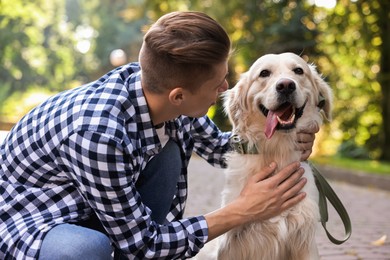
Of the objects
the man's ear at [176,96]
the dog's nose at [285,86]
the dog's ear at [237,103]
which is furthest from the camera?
the dog's ear at [237,103]

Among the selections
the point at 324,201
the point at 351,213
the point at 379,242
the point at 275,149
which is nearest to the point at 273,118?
the point at 275,149

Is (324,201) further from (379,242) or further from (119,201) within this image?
(379,242)

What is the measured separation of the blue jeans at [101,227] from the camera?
217cm

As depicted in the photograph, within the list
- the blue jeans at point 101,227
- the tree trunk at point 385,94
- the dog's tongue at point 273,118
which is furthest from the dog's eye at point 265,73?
the tree trunk at point 385,94

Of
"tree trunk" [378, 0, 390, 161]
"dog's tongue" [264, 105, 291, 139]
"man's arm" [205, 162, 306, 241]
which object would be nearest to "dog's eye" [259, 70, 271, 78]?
"dog's tongue" [264, 105, 291, 139]

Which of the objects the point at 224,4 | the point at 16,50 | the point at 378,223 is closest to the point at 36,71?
the point at 16,50

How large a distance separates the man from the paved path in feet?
3.36

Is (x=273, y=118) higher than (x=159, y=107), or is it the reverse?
(x=159, y=107)

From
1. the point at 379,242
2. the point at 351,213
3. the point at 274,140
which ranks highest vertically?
the point at 274,140

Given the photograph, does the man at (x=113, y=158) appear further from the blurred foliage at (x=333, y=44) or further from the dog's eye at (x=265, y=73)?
the blurred foliage at (x=333, y=44)

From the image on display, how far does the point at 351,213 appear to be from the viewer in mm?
6176

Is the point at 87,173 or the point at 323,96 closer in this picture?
the point at 87,173

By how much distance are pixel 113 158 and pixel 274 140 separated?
107cm

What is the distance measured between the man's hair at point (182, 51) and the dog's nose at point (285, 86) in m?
0.56
